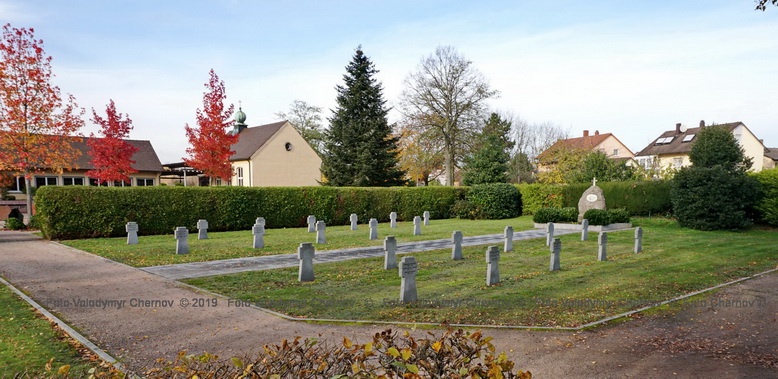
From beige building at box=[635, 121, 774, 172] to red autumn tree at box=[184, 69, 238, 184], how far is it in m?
45.8

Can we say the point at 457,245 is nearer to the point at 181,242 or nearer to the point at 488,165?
the point at 181,242

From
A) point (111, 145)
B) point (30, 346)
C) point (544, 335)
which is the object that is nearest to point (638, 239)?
point (544, 335)

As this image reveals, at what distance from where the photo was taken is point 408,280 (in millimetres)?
7953

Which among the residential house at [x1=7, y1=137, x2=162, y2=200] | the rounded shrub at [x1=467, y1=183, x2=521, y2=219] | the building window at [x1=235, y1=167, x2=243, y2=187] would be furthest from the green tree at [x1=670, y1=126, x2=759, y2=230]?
the residential house at [x1=7, y1=137, x2=162, y2=200]

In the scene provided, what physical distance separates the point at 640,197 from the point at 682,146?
3407 centimetres

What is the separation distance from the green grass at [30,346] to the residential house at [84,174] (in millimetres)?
36354

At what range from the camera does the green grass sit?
16.2 feet

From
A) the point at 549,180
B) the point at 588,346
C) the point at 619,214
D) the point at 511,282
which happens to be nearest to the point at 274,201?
the point at 511,282

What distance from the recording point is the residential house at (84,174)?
127 feet

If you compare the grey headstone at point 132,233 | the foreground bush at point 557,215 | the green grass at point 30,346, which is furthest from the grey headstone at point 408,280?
the foreground bush at point 557,215

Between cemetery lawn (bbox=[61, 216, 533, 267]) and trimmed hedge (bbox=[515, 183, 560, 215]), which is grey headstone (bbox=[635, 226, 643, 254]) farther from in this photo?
trimmed hedge (bbox=[515, 183, 560, 215])

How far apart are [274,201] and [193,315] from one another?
16.9m

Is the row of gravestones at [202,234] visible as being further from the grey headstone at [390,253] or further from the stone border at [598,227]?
the stone border at [598,227]

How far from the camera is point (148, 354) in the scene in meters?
5.40
